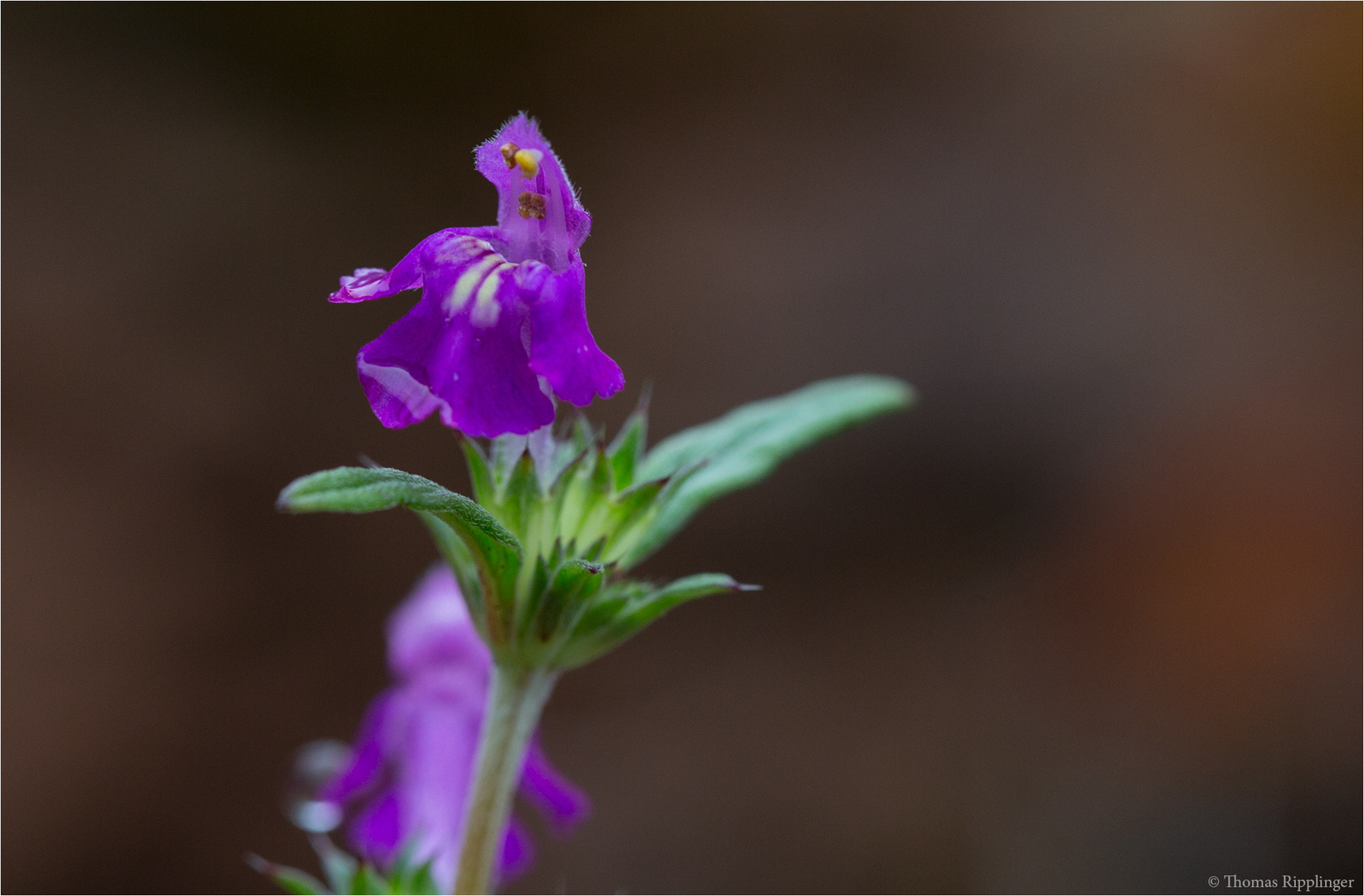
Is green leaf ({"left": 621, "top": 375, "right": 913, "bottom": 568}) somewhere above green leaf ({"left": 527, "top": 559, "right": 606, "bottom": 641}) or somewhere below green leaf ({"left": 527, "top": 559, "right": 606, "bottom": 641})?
above

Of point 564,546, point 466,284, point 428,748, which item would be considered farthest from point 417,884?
point 466,284

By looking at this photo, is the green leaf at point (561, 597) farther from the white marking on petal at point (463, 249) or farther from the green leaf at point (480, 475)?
the white marking on petal at point (463, 249)

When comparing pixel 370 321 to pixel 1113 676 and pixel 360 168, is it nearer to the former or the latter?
pixel 360 168

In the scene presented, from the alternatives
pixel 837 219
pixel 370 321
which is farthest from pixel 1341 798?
pixel 370 321

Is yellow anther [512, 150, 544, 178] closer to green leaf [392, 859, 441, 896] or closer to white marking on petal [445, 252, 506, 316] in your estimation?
white marking on petal [445, 252, 506, 316]

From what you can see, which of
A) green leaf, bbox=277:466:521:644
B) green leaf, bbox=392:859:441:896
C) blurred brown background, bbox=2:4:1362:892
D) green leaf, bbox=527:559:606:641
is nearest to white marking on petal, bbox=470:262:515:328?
green leaf, bbox=277:466:521:644
